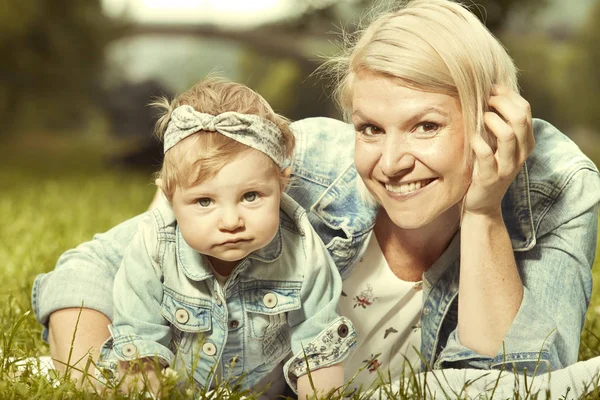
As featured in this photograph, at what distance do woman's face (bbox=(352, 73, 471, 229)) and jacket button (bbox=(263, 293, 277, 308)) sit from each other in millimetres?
400

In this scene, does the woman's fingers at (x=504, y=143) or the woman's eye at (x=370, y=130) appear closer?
the woman's fingers at (x=504, y=143)

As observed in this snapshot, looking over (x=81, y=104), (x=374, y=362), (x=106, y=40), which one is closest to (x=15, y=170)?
(x=81, y=104)

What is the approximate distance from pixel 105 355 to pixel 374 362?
0.86 m

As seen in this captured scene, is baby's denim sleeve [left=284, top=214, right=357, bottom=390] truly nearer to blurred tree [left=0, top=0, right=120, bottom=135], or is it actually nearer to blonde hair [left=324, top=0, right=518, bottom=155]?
blonde hair [left=324, top=0, right=518, bottom=155]

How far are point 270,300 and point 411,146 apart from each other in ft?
1.80

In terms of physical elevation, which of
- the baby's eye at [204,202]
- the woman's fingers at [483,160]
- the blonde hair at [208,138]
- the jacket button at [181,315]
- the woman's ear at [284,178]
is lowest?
the jacket button at [181,315]

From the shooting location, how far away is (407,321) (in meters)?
2.56

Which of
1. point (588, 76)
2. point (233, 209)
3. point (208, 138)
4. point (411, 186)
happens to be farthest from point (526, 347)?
point (588, 76)

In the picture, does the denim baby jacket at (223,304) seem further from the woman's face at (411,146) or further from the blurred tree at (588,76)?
the blurred tree at (588,76)

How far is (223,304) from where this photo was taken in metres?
2.06

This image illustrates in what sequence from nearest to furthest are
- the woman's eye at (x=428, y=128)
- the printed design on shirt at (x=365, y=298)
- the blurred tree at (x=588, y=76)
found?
the woman's eye at (x=428, y=128) → the printed design on shirt at (x=365, y=298) → the blurred tree at (x=588, y=76)

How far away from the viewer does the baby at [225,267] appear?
1901mm

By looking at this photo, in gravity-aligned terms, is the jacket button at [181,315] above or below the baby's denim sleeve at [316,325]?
above

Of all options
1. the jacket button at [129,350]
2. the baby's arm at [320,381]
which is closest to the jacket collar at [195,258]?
the jacket button at [129,350]
